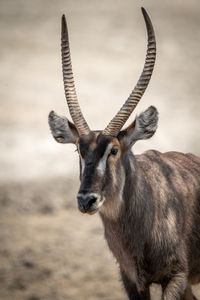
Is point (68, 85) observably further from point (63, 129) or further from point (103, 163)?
point (103, 163)

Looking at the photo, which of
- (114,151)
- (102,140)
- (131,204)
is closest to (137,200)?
(131,204)

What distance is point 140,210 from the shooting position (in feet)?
32.1

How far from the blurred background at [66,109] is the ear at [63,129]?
6.76 meters

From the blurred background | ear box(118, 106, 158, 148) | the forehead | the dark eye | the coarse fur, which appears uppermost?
ear box(118, 106, 158, 148)

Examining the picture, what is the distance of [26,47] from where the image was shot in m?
40.2

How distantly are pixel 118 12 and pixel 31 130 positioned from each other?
67.0ft

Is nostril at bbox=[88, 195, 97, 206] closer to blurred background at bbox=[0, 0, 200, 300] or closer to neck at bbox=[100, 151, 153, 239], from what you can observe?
neck at bbox=[100, 151, 153, 239]

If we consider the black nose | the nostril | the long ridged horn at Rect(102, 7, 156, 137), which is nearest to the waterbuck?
the long ridged horn at Rect(102, 7, 156, 137)

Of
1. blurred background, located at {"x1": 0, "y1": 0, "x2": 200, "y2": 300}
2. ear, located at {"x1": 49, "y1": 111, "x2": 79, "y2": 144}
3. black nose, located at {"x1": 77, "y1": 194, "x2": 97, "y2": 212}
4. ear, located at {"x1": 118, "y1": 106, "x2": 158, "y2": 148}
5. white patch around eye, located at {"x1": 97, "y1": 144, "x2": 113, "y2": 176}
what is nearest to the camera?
black nose, located at {"x1": 77, "y1": 194, "x2": 97, "y2": 212}

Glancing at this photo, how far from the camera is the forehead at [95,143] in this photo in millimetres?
9156

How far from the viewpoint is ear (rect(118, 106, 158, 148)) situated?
953 cm

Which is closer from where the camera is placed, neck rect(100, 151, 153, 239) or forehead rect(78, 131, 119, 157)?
forehead rect(78, 131, 119, 157)

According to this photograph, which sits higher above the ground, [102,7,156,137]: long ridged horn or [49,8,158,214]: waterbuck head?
[102,7,156,137]: long ridged horn

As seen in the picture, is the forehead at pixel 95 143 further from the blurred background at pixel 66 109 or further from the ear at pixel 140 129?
the blurred background at pixel 66 109
